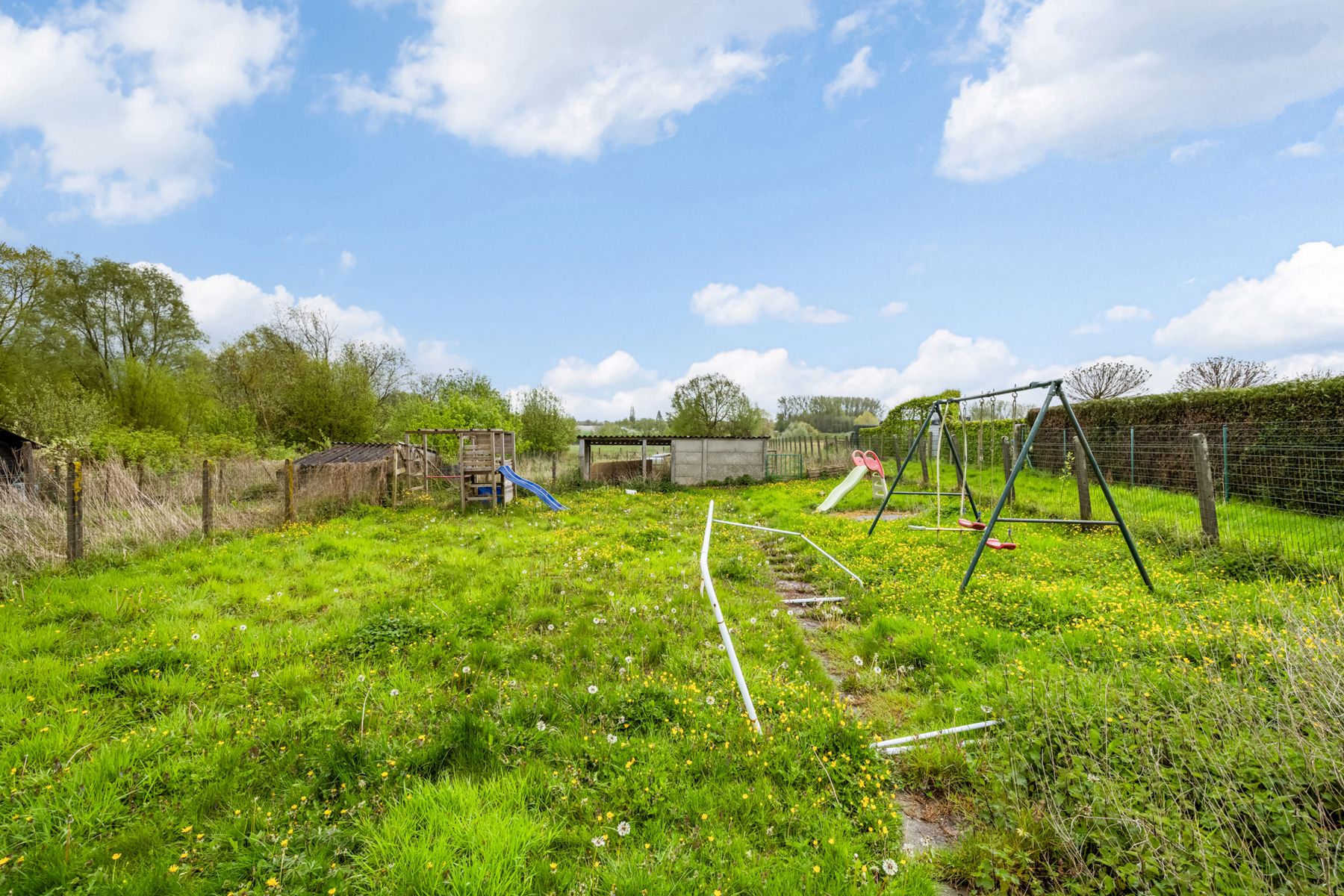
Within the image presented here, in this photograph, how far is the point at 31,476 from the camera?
13.0 m

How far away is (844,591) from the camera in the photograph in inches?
253

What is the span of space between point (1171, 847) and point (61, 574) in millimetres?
11052

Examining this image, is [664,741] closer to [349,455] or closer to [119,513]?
[119,513]

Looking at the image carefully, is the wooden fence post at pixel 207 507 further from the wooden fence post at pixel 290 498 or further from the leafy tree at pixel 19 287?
the leafy tree at pixel 19 287

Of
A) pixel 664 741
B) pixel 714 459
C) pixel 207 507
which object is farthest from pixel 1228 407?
pixel 207 507

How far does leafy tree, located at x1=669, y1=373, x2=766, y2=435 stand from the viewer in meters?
32.3

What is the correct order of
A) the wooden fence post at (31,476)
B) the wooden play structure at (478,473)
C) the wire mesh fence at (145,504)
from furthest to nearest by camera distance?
1. the wooden play structure at (478,473)
2. the wooden fence post at (31,476)
3. the wire mesh fence at (145,504)

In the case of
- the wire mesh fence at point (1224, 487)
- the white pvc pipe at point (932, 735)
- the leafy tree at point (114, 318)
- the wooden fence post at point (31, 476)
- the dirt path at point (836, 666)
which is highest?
the leafy tree at point (114, 318)

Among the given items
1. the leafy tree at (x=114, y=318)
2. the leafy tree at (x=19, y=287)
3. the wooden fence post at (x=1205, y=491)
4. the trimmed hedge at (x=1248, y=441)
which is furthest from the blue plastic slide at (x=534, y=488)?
the leafy tree at (x=19, y=287)

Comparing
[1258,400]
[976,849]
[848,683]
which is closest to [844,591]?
[848,683]

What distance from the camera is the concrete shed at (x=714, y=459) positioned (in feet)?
72.9

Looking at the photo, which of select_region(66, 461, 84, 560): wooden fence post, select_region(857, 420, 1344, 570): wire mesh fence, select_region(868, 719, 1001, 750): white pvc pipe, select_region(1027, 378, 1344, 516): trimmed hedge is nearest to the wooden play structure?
select_region(66, 461, 84, 560): wooden fence post

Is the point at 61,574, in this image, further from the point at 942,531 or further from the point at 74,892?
the point at 942,531

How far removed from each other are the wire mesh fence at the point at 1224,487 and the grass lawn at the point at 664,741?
2121mm
